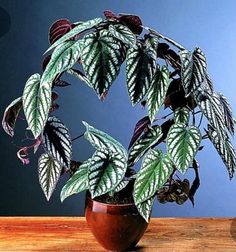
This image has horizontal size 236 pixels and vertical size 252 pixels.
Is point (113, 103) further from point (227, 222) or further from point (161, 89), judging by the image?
point (161, 89)

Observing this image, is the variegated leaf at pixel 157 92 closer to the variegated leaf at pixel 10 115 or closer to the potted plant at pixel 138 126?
the potted plant at pixel 138 126

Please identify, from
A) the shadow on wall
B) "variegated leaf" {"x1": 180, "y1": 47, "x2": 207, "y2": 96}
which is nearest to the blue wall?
the shadow on wall

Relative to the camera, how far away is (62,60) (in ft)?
3.37

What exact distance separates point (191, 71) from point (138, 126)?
0.66 feet

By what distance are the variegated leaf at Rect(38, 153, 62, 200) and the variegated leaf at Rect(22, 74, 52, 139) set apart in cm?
14

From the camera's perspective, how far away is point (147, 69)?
104 centimetres

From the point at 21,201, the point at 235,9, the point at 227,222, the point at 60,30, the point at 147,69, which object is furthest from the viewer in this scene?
the point at 21,201

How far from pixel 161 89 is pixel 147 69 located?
6cm

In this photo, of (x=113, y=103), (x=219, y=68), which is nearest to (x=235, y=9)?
(x=219, y=68)

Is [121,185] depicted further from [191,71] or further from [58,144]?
[191,71]

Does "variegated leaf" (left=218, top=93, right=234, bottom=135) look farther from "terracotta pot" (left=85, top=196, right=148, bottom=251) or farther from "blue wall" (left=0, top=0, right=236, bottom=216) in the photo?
"blue wall" (left=0, top=0, right=236, bottom=216)

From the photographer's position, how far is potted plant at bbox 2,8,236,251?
1.03m

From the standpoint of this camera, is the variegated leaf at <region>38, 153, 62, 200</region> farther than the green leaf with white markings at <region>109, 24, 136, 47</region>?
Yes

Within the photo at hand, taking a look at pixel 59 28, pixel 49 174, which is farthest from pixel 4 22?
pixel 49 174
